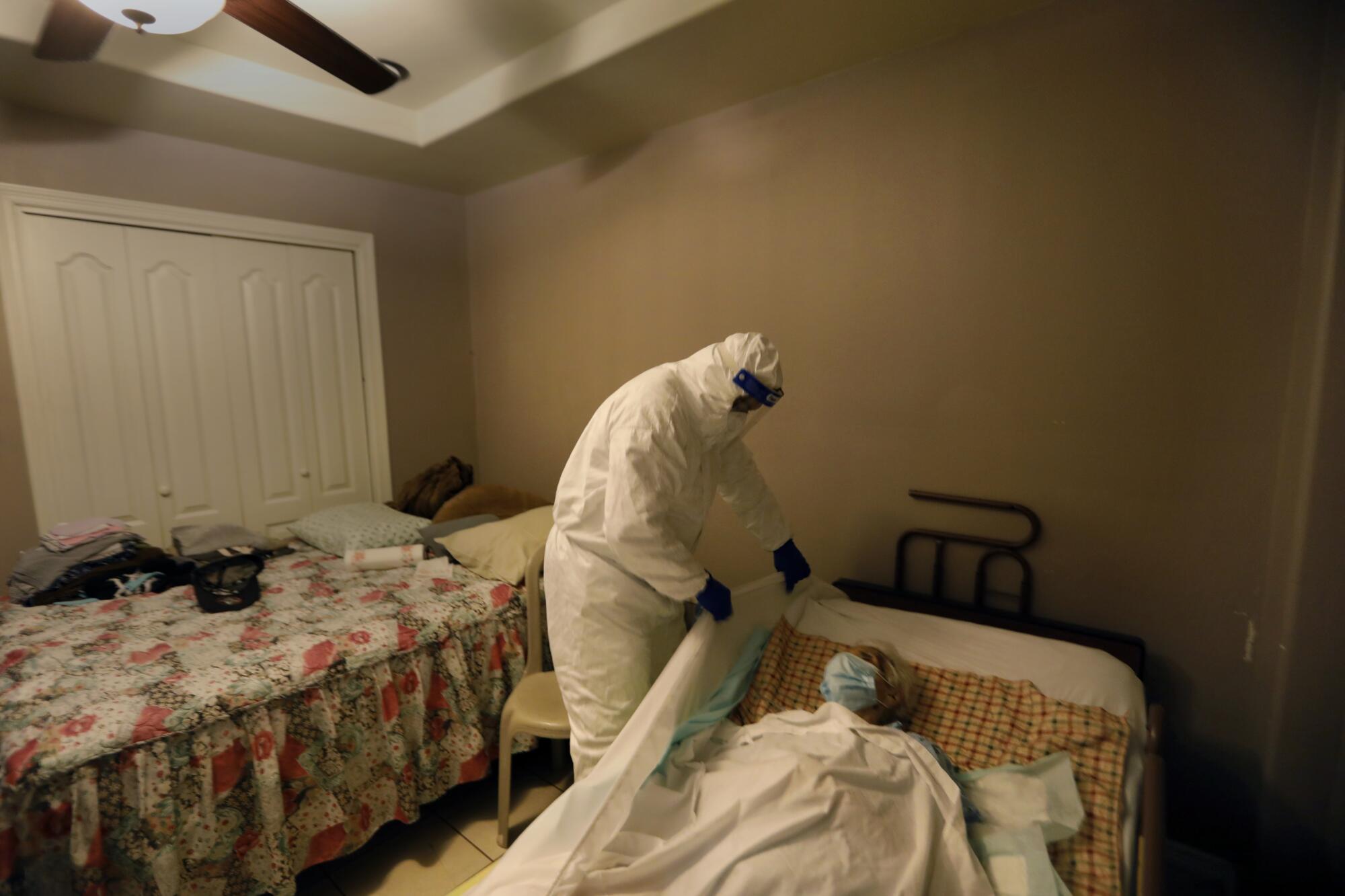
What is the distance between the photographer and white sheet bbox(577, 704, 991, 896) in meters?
0.92

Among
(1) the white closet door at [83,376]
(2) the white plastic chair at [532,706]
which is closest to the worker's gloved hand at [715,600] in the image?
(2) the white plastic chair at [532,706]

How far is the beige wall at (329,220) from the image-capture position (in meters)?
2.21

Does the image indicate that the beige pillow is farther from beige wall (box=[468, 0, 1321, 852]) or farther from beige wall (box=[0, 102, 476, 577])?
beige wall (box=[0, 102, 476, 577])

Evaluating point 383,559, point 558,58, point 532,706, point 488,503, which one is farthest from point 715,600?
point 558,58

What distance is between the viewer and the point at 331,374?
118 inches

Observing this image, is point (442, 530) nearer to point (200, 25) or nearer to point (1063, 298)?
point (200, 25)

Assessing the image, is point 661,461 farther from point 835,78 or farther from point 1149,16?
point 1149,16

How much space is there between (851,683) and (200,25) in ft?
6.73

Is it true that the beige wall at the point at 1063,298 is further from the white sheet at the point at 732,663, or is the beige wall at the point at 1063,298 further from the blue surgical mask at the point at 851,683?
the blue surgical mask at the point at 851,683

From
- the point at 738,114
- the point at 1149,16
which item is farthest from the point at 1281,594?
the point at 738,114

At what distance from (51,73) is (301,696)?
2114 mm

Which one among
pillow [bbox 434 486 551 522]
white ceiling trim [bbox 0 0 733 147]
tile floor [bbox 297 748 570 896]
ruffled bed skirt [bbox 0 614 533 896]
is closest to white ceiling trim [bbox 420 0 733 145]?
white ceiling trim [bbox 0 0 733 147]

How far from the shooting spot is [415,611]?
76.8 inches

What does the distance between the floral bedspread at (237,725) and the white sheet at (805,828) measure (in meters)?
1.03
